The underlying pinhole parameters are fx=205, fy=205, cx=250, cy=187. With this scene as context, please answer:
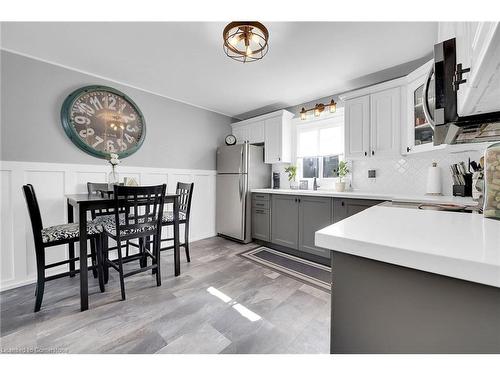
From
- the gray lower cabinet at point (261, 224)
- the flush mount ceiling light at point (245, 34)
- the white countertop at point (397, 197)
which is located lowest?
the gray lower cabinet at point (261, 224)

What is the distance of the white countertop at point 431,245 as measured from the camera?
415mm

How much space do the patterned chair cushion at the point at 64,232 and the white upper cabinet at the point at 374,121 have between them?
301cm

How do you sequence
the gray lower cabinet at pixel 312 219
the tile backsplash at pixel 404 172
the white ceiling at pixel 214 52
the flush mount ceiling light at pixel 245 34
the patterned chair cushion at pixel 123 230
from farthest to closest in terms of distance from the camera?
the gray lower cabinet at pixel 312 219, the tile backsplash at pixel 404 172, the patterned chair cushion at pixel 123 230, the white ceiling at pixel 214 52, the flush mount ceiling light at pixel 245 34

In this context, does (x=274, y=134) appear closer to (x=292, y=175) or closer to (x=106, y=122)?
(x=292, y=175)

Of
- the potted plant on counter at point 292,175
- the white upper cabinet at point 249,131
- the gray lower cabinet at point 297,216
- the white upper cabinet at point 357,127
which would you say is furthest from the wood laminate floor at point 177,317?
the white upper cabinet at point 249,131

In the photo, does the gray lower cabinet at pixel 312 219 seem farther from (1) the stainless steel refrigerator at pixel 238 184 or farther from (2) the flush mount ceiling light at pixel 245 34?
(2) the flush mount ceiling light at pixel 245 34

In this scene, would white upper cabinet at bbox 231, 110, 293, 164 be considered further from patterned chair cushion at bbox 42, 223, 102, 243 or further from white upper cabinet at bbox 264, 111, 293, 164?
patterned chair cushion at bbox 42, 223, 102, 243

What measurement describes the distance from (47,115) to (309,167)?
11.6 feet

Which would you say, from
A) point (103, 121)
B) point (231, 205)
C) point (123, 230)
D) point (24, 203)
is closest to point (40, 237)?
point (123, 230)

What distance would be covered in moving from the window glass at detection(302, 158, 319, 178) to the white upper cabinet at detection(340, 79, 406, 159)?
700mm

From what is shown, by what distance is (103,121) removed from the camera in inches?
→ 103

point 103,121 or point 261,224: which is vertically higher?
point 103,121

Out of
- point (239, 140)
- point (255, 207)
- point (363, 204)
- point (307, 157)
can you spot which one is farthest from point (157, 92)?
point (363, 204)
